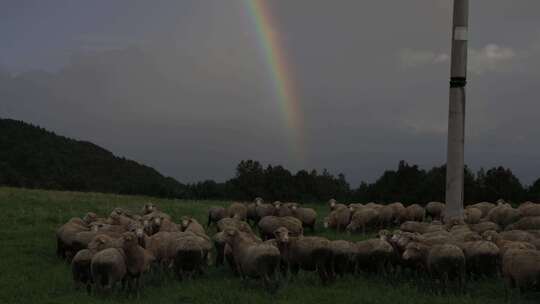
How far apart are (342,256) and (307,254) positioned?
974 millimetres

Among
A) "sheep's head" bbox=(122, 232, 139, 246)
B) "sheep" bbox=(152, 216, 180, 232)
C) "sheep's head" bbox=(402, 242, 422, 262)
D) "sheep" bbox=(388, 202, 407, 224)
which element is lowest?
"sheep's head" bbox=(122, 232, 139, 246)

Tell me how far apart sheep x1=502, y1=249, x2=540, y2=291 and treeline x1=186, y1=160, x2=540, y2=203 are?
32815mm

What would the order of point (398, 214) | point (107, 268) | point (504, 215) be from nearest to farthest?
point (107, 268)
point (504, 215)
point (398, 214)

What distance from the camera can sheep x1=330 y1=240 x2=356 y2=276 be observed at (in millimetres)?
17938

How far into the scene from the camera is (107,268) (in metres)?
16.0

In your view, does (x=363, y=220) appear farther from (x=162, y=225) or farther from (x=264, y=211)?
(x=162, y=225)

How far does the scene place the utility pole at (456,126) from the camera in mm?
28453

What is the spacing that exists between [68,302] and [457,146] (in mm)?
18628

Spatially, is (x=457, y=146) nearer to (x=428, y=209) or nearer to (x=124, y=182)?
(x=428, y=209)

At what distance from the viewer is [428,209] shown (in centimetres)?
3378

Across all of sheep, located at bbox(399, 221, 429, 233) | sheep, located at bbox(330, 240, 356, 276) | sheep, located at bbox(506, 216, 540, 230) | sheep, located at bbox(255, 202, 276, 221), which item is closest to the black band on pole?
sheep, located at bbox(506, 216, 540, 230)

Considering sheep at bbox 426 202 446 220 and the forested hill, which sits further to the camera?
the forested hill

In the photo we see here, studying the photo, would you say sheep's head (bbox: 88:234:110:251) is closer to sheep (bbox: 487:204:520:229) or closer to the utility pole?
the utility pole

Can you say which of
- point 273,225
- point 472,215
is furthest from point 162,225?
point 472,215
